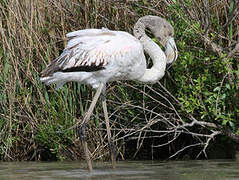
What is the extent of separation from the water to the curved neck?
1081mm

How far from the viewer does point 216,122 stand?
665 centimetres

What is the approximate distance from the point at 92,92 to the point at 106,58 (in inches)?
46.9

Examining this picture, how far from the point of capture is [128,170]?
5746 millimetres

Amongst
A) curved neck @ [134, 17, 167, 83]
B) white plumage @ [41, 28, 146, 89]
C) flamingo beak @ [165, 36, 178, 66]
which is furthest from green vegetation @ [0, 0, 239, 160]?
white plumage @ [41, 28, 146, 89]

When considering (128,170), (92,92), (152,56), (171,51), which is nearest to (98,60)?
(152,56)

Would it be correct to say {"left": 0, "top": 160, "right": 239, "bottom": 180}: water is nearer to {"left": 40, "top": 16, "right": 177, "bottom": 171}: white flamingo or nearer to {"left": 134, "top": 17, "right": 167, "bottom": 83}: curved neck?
{"left": 40, "top": 16, "right": 177, "bottom": 171}: white flamingo

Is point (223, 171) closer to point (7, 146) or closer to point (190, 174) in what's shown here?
point (190, 174)

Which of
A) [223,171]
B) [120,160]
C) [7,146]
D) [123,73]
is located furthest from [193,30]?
[7,146]

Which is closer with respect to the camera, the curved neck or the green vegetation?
the curved neck

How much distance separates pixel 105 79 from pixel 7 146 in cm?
178

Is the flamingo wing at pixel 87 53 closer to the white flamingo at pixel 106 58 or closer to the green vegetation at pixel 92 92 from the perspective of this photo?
the white flamingo at pixel 106 58

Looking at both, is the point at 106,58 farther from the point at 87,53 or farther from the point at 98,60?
the point at 87,53

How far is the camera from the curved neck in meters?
6.17

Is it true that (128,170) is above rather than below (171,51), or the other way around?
below
